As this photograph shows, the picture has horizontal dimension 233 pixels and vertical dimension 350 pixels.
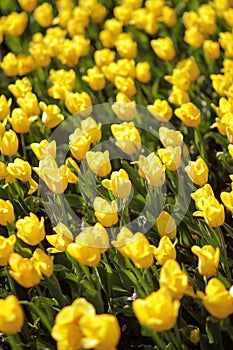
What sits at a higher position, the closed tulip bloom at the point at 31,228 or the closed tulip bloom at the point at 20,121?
the closed tulip bloom at the point at 31,228

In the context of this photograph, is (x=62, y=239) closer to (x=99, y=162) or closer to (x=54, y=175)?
(x=54, y=175)

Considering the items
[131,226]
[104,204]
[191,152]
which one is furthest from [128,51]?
[104,204]

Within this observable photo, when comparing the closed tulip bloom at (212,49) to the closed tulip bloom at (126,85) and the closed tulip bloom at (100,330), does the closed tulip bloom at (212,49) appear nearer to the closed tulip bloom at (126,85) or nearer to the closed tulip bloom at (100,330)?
the closed tulip bloom at (126,85)

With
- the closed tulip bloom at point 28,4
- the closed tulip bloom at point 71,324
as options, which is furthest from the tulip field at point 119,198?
the closed tulip bloom at point 28,4

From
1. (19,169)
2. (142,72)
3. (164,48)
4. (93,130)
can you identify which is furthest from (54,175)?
(164,48)

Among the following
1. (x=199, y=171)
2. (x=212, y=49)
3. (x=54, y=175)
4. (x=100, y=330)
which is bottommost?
(x=212, y=49)

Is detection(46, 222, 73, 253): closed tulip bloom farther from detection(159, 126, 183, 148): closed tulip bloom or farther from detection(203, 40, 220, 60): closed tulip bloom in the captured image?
detection(203, 40, 220, 60): closed tulip bloom

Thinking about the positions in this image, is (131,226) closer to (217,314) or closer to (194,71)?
(217,314)

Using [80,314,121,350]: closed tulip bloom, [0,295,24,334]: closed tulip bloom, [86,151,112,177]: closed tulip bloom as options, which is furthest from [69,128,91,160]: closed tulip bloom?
[80,314,121,350]: closed tulip bloom
